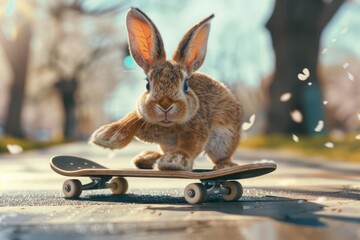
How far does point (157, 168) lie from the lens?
7.10m

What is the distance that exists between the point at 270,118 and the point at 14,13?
14.4 metres

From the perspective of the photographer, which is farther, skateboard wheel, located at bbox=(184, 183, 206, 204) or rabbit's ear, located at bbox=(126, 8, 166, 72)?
rabbit's ear, located at bbox=(126, 8, 166, 72)

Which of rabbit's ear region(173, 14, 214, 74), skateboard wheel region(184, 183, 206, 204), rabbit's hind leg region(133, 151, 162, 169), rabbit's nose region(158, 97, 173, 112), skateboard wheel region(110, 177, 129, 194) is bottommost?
skateboard wheel region(184, 183, 206, 204)

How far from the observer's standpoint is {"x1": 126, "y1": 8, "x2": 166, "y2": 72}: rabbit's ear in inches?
289

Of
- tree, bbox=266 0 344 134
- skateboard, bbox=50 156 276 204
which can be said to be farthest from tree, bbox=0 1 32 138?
skateboard, bbox=50 156 276 204

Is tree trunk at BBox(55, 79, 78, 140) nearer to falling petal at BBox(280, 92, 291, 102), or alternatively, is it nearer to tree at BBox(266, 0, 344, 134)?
tree at BBox(266, 0, 344, 134)

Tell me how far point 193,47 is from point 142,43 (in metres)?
0.56

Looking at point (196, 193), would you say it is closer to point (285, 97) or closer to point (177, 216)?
point (177, 216)

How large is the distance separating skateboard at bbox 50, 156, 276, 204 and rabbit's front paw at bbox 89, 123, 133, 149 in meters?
0.30

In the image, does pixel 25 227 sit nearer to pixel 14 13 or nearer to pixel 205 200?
pixel 205 200

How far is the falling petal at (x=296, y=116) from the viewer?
80.9 feet

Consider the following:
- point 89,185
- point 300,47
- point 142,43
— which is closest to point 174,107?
point 142,43

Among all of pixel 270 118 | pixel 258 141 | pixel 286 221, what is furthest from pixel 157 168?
pixel 258 141

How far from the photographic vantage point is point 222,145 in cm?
783
